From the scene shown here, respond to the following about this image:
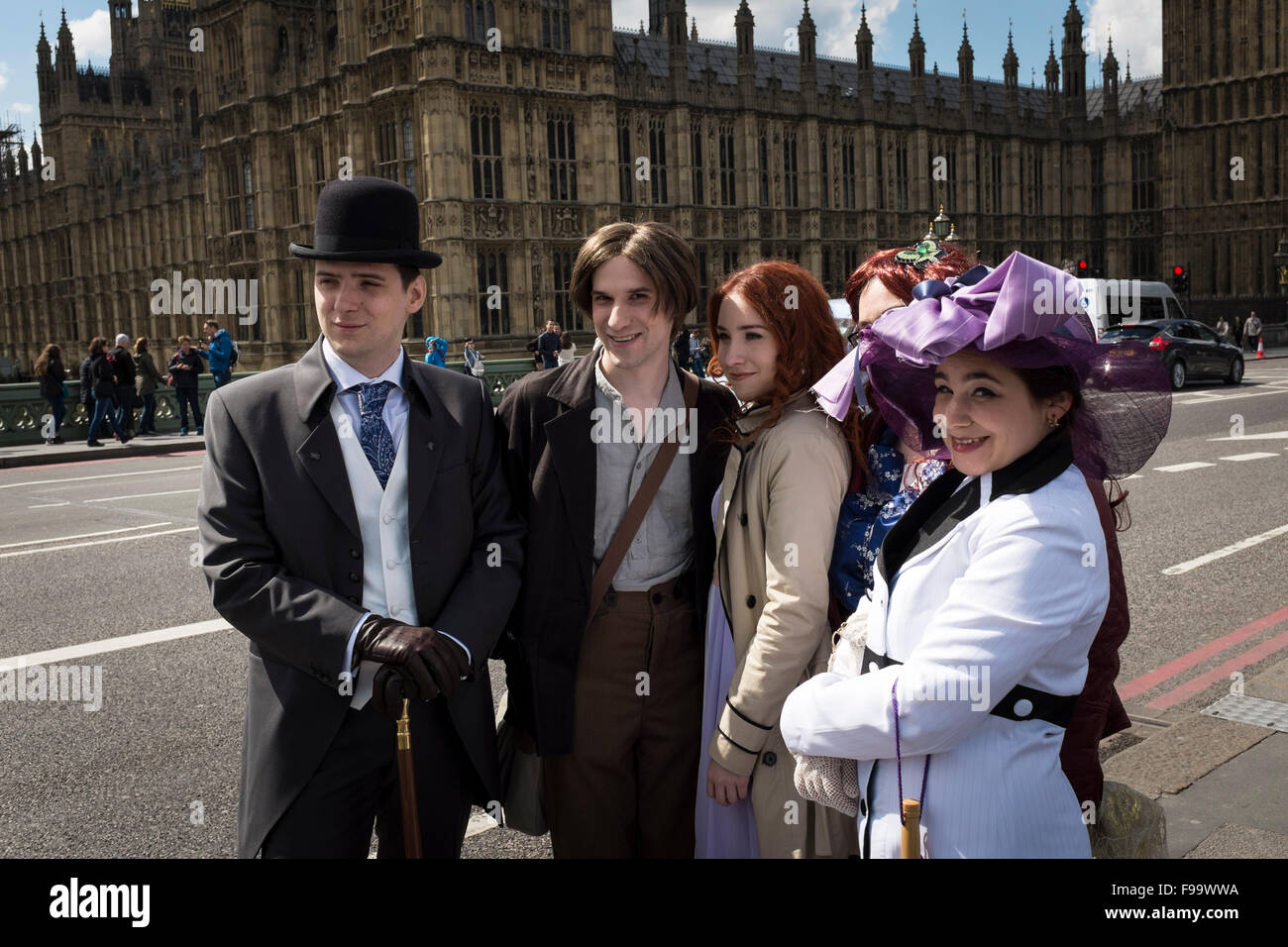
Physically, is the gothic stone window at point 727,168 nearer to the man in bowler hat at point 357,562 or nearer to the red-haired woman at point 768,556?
the red-haired woman at point 768,556

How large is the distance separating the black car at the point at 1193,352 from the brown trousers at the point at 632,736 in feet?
72.5

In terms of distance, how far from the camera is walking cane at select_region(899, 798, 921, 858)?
2.04 m

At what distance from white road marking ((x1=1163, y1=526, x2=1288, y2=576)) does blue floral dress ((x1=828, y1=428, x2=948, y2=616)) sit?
5815 mm

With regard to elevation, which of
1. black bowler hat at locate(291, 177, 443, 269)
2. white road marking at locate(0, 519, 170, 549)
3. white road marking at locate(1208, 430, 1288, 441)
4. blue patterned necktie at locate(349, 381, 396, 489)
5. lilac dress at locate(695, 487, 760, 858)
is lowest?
white road marking at locate(1208, 430, 1288, 441)

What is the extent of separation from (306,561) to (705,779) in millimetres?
1124

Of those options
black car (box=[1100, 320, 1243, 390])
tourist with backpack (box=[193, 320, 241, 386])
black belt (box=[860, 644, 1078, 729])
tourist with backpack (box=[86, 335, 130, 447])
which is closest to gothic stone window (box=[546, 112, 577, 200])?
tourist with backpack (box=[193, 320, 241, 386])

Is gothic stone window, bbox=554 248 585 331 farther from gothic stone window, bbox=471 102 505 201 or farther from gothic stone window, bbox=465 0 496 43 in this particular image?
gothic stone window, bbox=465 0 496 43

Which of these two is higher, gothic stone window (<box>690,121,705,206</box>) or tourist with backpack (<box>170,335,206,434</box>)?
gothic stone window (<box>690,121,705,206</box>)

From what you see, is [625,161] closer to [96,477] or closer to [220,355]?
[220,355]

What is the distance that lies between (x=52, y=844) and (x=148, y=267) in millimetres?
53733

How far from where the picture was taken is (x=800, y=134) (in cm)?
3788

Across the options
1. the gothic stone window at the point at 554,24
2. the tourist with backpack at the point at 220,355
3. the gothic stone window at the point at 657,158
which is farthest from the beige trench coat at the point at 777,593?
the gothic stone window at the point at 657,158

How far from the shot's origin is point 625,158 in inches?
1304

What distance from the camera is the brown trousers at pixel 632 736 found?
2924 millimetres
